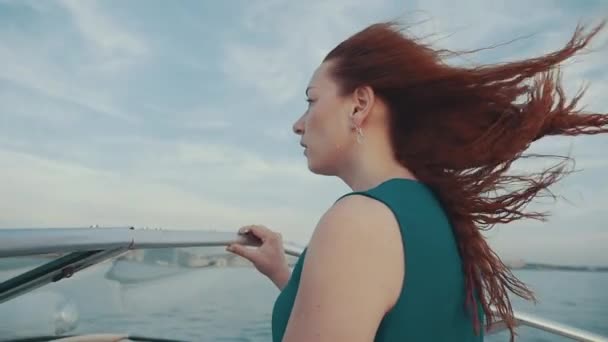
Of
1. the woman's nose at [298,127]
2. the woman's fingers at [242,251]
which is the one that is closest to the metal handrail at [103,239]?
the woman's fingers at [242,251]

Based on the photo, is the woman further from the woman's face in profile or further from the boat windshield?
the boat windshield

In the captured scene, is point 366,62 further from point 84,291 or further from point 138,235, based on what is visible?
point 84,291

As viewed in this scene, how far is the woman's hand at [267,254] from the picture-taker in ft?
3.59

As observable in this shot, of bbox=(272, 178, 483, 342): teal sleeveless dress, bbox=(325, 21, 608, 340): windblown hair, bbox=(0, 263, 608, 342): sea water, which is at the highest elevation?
bbox=(325, 21, 608, 340): windblown hair

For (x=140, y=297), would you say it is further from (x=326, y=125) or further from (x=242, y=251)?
(x=326, y=125)

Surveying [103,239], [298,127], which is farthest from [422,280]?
[103,239]

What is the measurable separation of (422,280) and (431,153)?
0.24 meters

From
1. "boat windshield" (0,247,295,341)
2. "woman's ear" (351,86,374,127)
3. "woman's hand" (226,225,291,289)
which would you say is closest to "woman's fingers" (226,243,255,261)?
"woman's hand" (226,225,291,289)

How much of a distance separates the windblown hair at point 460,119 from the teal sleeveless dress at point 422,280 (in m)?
0.06

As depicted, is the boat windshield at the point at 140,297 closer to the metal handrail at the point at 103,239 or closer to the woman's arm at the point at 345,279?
the metal handrail at the point at 103,239

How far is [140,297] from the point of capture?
7.94 ft

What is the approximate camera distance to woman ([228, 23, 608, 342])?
26.0 inches

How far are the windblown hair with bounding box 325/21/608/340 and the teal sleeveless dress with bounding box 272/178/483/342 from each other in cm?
6

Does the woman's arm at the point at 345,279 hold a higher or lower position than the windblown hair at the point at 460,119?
lower
